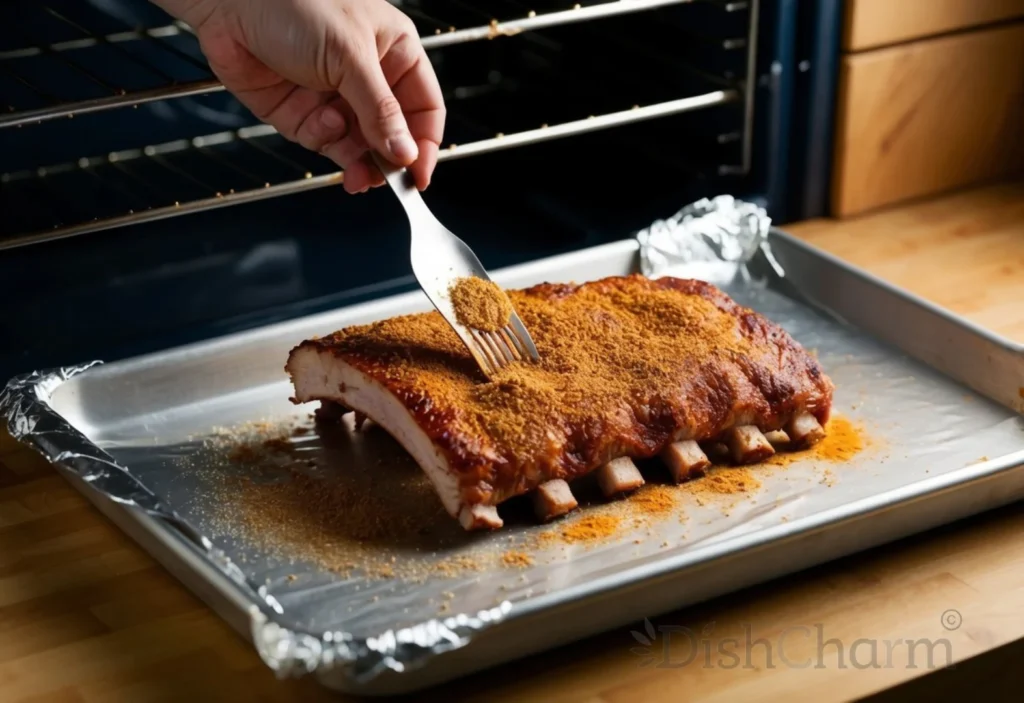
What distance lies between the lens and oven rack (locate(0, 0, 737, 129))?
152cm

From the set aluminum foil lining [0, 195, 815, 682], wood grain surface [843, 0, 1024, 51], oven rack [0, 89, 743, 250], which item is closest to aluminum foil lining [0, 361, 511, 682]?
aluminum foil lining [0, 195, 815, 682]

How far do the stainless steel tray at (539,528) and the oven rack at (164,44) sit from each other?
303 mm

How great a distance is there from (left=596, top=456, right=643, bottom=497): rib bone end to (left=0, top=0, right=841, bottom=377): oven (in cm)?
55

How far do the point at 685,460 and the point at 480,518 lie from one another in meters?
0.24

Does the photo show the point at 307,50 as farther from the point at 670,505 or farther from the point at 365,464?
the point at 670,505

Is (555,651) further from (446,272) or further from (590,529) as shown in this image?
(446,272)

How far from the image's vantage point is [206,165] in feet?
6.57

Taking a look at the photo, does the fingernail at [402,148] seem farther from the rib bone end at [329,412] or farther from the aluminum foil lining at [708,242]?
the aluminum foil lining at [708,242]

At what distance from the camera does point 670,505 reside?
52.2 inches

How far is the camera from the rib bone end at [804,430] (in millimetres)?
1422

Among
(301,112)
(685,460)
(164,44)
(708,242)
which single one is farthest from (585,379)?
(164,44)

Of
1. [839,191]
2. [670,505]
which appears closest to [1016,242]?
[839,191]

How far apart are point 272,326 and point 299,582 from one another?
20.3 inches

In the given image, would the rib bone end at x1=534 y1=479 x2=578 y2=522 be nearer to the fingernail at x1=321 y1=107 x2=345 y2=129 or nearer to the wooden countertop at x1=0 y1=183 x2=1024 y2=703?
the wooden countertop at x1=0 y1=183 x2=1024 y2=703
